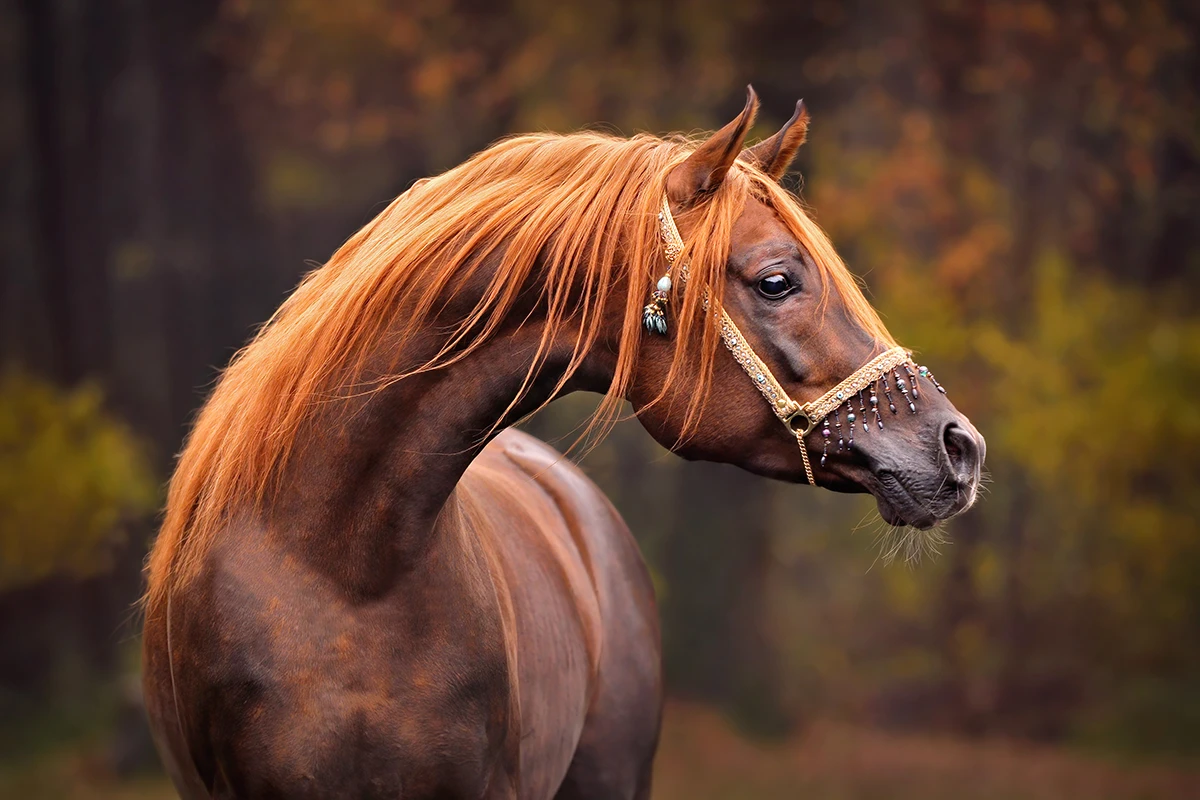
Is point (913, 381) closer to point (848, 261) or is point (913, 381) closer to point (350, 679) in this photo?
point (350, 679)

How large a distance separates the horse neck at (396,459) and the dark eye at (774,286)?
0.27 meters

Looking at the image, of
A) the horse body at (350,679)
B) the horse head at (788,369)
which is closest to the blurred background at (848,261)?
the horse body at (350,679)

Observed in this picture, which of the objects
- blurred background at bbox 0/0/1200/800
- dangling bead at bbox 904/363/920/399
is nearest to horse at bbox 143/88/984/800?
dangling bead at bbox 904/363/920/399

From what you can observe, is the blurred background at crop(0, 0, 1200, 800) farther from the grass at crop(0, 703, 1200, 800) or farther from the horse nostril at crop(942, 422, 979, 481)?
the horse nostril at crop(942, 422, 979, 481)

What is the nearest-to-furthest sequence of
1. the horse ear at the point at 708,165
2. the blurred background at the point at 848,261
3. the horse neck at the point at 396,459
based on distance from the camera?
the horse ear at the point at 708,165, the horse neck at the point at 396,459, the blurred background at the point at 848,261

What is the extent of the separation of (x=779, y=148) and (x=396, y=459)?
810mm

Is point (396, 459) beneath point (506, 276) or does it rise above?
beneath

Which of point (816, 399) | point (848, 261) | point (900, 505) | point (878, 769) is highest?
point (816, 399)

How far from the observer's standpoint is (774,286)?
178cm

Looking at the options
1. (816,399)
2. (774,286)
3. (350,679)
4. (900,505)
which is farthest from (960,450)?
(350,679)

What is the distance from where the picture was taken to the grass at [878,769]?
19.0ft

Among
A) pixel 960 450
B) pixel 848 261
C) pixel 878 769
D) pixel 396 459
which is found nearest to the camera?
pixel 960 450

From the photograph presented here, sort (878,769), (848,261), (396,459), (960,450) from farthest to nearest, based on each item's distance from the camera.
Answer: (848,261) → (878,769) → (396,459) → (960,450)

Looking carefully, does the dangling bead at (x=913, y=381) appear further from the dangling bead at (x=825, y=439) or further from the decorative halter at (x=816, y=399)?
the dangling bead at (x=825, y=439)
